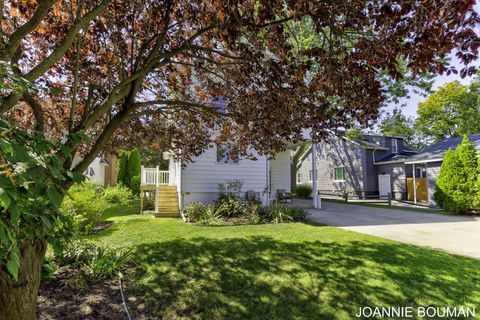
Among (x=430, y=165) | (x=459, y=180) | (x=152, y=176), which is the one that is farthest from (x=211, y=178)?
(x=430, y=165)

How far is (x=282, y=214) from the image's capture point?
34.0 feet

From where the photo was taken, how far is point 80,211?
25.4 ft

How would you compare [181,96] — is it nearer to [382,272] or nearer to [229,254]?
[229,254]

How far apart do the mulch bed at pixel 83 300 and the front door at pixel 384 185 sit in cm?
2197

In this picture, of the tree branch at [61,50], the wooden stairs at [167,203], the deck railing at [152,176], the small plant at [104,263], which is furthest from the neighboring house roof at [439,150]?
the tree branch at [61,50]

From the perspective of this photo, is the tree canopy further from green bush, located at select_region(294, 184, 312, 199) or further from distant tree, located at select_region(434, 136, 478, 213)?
green bush, located at select_region(294, 184, 312, 199)

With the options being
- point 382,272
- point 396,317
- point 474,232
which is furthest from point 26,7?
point 474,232

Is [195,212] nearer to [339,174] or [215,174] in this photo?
[215,174]

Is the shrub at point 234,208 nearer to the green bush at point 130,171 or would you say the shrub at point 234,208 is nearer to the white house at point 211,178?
A: the white house at point 211,178

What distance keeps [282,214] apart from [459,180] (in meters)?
9.31

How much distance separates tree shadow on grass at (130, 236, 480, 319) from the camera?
3.84 m

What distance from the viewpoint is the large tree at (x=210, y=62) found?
255 centimetres

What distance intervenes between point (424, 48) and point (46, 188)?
3.01 m

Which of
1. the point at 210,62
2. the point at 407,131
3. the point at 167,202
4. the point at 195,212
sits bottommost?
the point at 195,212
